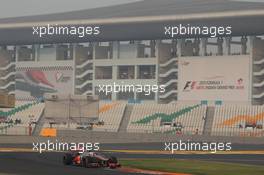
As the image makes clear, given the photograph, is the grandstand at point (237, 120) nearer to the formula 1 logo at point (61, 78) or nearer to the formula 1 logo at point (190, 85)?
the formula 1 logo at point (190, 85)

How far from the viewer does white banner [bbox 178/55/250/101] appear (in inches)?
5566

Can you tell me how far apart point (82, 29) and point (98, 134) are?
62217 mm

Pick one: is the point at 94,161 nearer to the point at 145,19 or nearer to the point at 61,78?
the point at 145,19

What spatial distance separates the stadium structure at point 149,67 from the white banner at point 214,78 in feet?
0.66

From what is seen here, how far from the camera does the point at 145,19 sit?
150m

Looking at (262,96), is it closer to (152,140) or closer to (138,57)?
(138,57)

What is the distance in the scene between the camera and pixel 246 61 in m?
141

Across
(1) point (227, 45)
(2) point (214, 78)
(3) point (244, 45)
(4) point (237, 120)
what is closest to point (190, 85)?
(2) point (214, 78)

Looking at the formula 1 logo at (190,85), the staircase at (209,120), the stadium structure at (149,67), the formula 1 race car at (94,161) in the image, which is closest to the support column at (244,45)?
the stadium structure at (149,67)

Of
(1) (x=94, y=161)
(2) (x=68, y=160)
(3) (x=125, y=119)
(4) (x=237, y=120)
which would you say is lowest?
(3) (x=125, y=119)

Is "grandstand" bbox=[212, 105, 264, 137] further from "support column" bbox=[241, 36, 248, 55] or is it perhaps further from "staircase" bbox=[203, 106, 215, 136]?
"support column" bbox=[241, 36, 248, 55]

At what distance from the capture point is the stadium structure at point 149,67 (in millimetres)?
129375

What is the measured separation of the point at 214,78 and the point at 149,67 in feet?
61.0

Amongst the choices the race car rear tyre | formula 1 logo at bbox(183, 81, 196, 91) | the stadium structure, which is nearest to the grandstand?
the stadium structure
